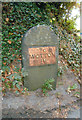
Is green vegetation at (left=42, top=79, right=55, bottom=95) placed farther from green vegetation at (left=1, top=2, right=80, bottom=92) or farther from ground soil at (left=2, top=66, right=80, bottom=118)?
green vegetation at (left=1, top=2, right=80, bottom=92)

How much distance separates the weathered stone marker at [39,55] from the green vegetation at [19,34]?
251 mm

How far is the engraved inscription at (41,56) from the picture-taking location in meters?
2.75

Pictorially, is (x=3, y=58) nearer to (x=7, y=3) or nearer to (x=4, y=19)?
(x=4, y=19)

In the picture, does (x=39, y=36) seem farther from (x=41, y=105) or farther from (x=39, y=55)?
(x=41, y=105)

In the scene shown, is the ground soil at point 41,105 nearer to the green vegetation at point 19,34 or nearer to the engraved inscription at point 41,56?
the green vegetation at point 19,34

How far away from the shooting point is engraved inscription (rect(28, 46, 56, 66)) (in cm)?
275

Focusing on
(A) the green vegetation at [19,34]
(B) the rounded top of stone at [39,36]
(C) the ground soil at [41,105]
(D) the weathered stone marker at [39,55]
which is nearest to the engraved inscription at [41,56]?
(D) the weathered stone marker at [39,55]

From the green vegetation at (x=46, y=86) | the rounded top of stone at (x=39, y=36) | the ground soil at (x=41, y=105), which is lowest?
the ground soil at (x=41, y=105)

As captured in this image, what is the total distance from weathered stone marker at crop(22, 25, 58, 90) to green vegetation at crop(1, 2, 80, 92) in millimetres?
251

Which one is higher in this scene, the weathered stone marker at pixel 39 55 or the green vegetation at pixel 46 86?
the weathered stone marker at pixel 39 55

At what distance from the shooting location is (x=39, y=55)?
2.82m

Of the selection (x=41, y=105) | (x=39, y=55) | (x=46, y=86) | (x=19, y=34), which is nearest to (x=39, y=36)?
(x=39, y=55)

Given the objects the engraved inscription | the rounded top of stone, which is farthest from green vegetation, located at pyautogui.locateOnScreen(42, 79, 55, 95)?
the rounded top of stone

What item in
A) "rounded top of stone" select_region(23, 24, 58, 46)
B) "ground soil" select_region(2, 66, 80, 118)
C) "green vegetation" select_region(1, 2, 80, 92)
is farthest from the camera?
"green vegetation" select_region(1, 2, 80, 92)
